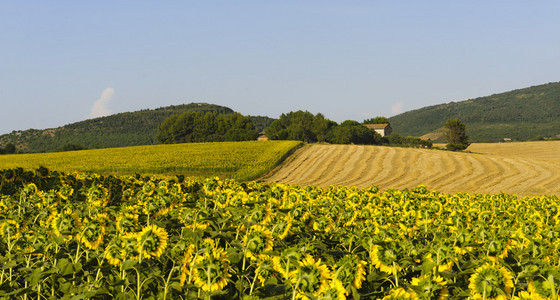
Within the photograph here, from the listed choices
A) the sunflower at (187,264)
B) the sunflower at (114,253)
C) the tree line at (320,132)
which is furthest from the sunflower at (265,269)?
the tree line at (320,132)

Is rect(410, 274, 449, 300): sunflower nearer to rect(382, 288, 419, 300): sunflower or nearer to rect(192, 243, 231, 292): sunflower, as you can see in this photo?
rect(382, 288, 419, 300): sunflower

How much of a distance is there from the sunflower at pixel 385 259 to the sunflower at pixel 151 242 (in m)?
1.80

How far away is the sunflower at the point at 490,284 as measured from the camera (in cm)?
332

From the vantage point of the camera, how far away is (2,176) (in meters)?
12.2

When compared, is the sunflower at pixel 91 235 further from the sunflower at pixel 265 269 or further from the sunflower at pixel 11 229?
the sunflower at pixel 265 269

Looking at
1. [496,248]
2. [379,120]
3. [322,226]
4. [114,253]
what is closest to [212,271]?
[114,253]

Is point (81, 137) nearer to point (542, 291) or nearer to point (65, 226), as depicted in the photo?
point (65, 226)

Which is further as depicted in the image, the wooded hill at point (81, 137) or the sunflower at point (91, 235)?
the wooded hill at point (81, 137)

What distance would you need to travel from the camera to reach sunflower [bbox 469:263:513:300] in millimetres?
3322

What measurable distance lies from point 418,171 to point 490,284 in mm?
44174

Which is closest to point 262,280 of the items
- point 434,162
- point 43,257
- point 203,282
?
point 203,282

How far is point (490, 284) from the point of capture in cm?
336

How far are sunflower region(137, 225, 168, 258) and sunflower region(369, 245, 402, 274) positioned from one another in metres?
1.80

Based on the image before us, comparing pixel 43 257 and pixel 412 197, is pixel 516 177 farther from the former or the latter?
pixel 43 257
